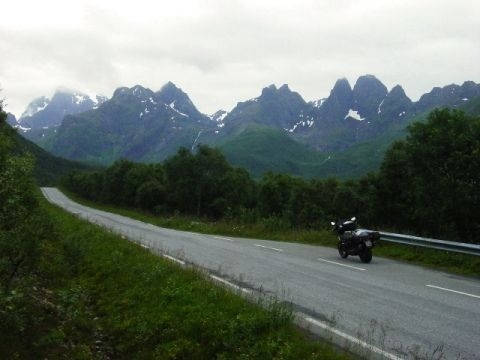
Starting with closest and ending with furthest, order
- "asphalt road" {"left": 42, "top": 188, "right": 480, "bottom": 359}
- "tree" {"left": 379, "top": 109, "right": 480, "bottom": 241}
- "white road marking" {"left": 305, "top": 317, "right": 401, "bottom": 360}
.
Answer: "white road marking" {"left": 305, "top": 317, "right": 401, "bottom": 360}
"asphalt road" {"left": 42, "top": 188, "right": 480, "bottom": 359}
"tree" {"left": 379, "top": 109, "right": 480, "bottom": 241}

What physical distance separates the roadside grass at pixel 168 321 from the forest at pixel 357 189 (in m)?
14.5

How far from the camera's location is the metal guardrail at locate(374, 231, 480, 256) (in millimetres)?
15191

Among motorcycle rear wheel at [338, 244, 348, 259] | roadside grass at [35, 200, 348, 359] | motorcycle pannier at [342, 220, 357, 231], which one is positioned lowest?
roadside grass at [35, 200, 348, 359]

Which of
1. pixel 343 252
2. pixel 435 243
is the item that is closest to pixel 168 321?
pixel 343 252

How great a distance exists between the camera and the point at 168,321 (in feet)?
27.7

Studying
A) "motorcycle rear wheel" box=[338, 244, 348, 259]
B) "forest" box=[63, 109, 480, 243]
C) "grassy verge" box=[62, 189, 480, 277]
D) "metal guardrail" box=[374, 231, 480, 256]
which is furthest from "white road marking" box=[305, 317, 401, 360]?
"forest" box=[63, 109, 480, 243]

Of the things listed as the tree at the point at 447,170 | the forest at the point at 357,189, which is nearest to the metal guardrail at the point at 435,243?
the forest at the point at 357,189

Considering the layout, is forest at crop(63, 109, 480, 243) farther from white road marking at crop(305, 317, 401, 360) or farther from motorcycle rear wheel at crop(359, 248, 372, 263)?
white road marking at crop(305, 317, 401, 360)

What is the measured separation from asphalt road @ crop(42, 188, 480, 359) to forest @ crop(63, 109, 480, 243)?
7940mm

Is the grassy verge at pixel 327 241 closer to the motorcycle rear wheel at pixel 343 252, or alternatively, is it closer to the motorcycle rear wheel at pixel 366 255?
the motorcycle rear wheel at pixel 366 255

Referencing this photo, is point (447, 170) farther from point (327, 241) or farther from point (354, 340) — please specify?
point (354, 340)

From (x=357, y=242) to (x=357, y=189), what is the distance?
114ft

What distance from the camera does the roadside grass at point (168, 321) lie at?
283 inches

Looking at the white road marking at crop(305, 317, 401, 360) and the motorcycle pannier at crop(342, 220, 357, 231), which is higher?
the motorcycle pannier at crop(342, 220, 357, 231)
